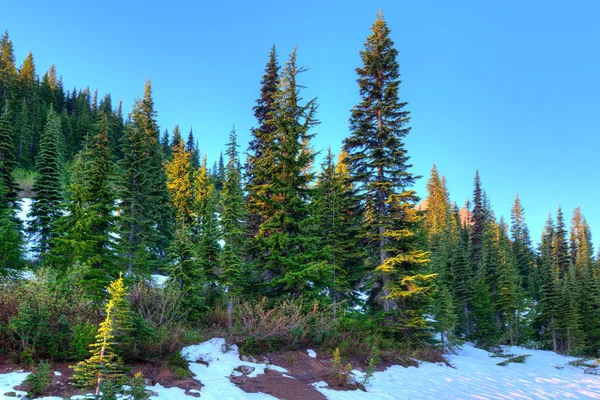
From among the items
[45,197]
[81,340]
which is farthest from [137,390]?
[45,197]

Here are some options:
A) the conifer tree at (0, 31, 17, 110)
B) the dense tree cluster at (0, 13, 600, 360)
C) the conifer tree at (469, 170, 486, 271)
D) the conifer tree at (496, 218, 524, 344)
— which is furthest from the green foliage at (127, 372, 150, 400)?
the conifer tree at (0, 31, 17, 110)

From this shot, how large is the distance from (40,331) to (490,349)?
3642 centimetres

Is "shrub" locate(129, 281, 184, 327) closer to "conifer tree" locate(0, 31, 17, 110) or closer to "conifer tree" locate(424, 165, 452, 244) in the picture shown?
"conifer tree" locate(424, 165, 452, 244)

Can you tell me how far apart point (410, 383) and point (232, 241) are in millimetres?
A: 8454

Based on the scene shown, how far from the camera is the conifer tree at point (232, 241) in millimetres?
13750

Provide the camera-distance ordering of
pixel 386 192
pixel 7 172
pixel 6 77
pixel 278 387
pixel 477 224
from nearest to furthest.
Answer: pixel 278 387 → pixel 386 192 → pixel 7 172 → pixel 477 224 → pixel 6 77

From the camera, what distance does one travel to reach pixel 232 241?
1430 cm

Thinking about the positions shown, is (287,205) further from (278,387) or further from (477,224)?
(477,224)

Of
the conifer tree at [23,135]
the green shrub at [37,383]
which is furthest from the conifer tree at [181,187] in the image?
the conifer tree at [23,135]

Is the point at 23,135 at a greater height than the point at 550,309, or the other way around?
the point at 23,135

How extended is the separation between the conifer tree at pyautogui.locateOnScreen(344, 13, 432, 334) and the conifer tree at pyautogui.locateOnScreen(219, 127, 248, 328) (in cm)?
724

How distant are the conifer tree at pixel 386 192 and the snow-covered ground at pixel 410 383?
3.47 metres

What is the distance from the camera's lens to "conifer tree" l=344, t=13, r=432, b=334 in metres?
17.6

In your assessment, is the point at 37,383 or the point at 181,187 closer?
the point at 37,383
